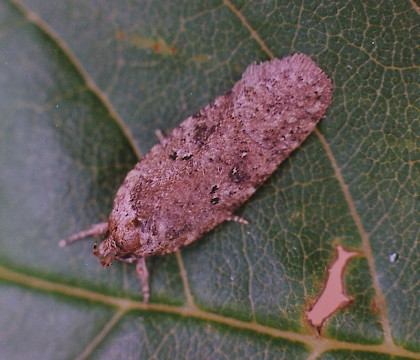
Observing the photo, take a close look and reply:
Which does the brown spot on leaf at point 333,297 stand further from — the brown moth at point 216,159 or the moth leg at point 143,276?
the moth leg at point 143,276

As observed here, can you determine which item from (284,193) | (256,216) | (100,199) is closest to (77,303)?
(100,199)

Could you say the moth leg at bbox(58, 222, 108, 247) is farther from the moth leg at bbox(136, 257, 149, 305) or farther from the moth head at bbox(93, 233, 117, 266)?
the moth leg at bbox(136, 257, 149, 305)

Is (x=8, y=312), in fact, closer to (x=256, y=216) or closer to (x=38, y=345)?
(x=38, y=345)

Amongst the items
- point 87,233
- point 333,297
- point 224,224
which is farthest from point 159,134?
point 333,297

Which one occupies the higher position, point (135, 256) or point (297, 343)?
point (135, 256)

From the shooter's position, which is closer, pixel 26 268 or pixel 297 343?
pixel 297 343

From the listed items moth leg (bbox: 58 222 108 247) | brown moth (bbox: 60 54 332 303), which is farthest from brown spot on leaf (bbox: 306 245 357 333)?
moth leg (bbox: 58 222 108 247)

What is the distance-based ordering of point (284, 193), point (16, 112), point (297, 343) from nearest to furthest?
1. point (297, 343)
2. point (284, 193)
3. point (16, 112)
